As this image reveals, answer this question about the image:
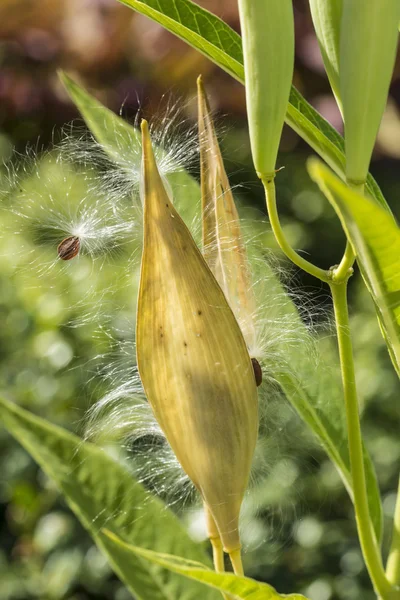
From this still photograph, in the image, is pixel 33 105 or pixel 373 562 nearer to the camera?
pixel 373 562

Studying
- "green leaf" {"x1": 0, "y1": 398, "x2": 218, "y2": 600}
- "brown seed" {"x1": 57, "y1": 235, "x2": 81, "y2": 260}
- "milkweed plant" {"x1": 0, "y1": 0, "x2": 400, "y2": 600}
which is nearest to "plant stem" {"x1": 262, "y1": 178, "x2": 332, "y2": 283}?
"milkweed plant" {"x1": 0, "y1": 0, "x2": 400, "y2": 600}

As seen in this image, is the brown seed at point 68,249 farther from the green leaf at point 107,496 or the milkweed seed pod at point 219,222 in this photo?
the green leaf at point 107,496

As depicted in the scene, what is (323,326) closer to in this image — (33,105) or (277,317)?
(277,317)

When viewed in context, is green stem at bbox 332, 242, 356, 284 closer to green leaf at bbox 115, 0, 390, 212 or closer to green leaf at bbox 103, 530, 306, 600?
green leaf at bbox 115, 0, 390, 212

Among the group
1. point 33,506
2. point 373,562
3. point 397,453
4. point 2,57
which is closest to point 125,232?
point 373,562

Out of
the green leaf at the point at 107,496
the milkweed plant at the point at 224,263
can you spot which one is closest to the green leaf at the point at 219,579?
the milkweed plant at the point at 224,263

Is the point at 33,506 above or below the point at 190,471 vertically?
below
